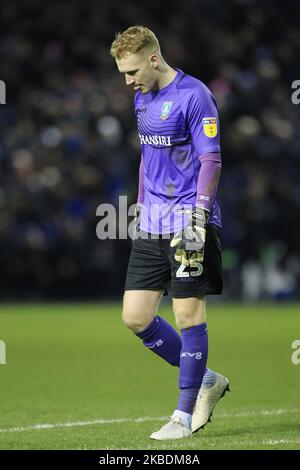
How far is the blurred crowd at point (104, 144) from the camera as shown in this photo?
1556cm

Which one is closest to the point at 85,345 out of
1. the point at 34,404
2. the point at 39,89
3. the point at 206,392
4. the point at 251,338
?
the point at 251,338

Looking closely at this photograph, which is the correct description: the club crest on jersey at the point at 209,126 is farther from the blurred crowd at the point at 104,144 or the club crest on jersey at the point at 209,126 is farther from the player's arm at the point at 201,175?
the blurred crowd at the point at 104,144

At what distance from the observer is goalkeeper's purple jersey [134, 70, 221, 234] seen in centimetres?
564

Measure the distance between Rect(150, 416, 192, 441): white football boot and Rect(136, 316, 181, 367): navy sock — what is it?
554 mm

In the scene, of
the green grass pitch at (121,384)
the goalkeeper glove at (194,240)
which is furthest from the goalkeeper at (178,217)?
the green grass pitch at (121,384)

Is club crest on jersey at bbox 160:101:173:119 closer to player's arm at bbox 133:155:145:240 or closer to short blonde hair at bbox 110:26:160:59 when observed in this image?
short blonde hair at bbox 110:26:160:59

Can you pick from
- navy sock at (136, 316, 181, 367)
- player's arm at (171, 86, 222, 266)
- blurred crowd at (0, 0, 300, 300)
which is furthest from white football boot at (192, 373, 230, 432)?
blurred crowd at (0, 0, 300, 300)

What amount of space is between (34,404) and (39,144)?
9.32 m

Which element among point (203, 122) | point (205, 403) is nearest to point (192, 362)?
point (205, 403)

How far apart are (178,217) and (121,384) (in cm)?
269

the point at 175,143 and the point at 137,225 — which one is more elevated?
the point at 175,143

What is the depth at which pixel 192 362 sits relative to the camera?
575 cm

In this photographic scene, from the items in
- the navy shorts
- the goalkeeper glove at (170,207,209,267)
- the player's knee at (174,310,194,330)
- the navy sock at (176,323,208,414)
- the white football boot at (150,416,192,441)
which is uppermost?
the goalkeeper glove at (170,207,209,267)

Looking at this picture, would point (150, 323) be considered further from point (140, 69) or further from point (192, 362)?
point (140, 69)
